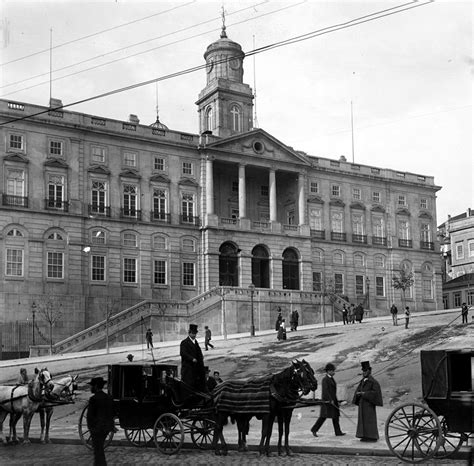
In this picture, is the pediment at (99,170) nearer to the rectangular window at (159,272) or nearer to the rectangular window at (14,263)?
the rectangular window at (159,272)

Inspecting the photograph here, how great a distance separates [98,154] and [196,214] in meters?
9.26

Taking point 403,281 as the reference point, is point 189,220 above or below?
above

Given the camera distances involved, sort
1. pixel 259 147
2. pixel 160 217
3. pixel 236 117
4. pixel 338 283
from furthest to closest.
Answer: pixel 236 117
pixel 338 283
pixel 259 147
pixel 160 217

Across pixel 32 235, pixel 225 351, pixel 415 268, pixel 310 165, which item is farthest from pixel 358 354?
pixel 415 268

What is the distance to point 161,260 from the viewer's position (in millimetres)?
61062

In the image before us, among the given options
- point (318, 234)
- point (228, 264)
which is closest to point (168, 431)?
point (228, 264)

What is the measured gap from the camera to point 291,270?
67.2 metres

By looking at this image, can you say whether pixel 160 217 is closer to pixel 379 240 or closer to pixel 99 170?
pixel 99 170

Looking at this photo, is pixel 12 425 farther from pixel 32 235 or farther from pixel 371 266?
pixel 371 266

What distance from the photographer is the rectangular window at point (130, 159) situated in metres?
60.7

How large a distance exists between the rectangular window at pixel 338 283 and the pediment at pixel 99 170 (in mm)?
22604

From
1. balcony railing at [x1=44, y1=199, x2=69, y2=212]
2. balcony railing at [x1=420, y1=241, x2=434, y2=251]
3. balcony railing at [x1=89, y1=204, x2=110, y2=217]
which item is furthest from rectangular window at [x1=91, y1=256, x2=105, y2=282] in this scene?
balcony railing at [x1=420, y1=241, x2=434, y2=251]

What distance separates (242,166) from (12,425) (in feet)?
155

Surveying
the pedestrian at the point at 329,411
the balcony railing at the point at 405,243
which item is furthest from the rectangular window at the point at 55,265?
the pedestrian at the point at 329,411
